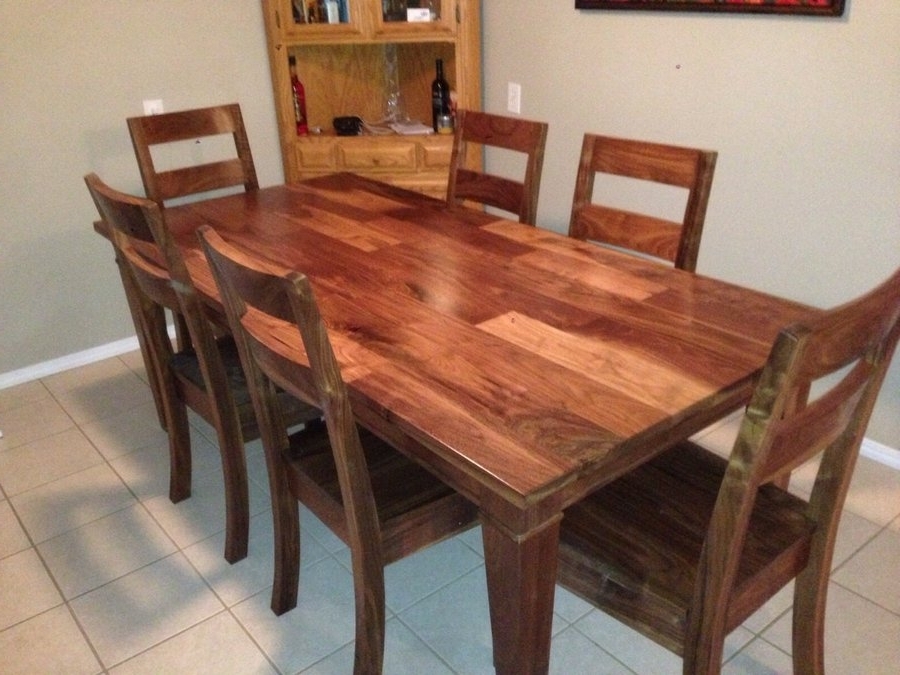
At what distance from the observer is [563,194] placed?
3.08m

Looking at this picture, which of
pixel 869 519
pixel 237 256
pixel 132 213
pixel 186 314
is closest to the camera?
pixel 237 256

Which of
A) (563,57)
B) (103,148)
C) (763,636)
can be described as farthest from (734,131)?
(103,148)

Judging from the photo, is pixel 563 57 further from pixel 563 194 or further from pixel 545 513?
pixel 545 513

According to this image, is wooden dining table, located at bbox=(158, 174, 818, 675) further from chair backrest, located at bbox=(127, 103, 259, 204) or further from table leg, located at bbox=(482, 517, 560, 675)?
chair backrest, located at bbox=(127, 103, 259, 204)

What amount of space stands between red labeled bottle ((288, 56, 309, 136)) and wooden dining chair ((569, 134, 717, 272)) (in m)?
1.61

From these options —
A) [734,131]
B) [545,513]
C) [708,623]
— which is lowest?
[708,623]

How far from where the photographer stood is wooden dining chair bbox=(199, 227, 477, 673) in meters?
1.23

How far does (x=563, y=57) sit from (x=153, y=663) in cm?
239

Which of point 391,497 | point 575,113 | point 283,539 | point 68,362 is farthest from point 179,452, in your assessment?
point 575,113

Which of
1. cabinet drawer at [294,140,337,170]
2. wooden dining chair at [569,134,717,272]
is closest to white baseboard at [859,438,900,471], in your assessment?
wooden dining chair at [569,134,717,272]

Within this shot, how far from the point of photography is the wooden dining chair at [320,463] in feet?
4.05

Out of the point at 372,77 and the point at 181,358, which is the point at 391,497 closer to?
the point at 181,358

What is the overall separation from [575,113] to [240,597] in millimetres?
2058

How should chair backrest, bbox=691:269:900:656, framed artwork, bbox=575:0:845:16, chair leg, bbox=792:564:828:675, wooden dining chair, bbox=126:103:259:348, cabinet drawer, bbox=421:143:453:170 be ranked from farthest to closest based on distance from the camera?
cabinet drawer, bbox=421:143:453:170 < wooden dining chair, bbox=126:103:259:348 < framed artwork, bbox=575:0:845:16 < chair leg, bbox=792:564:828:675 < chair backrest, bbox=691:269:900:656
